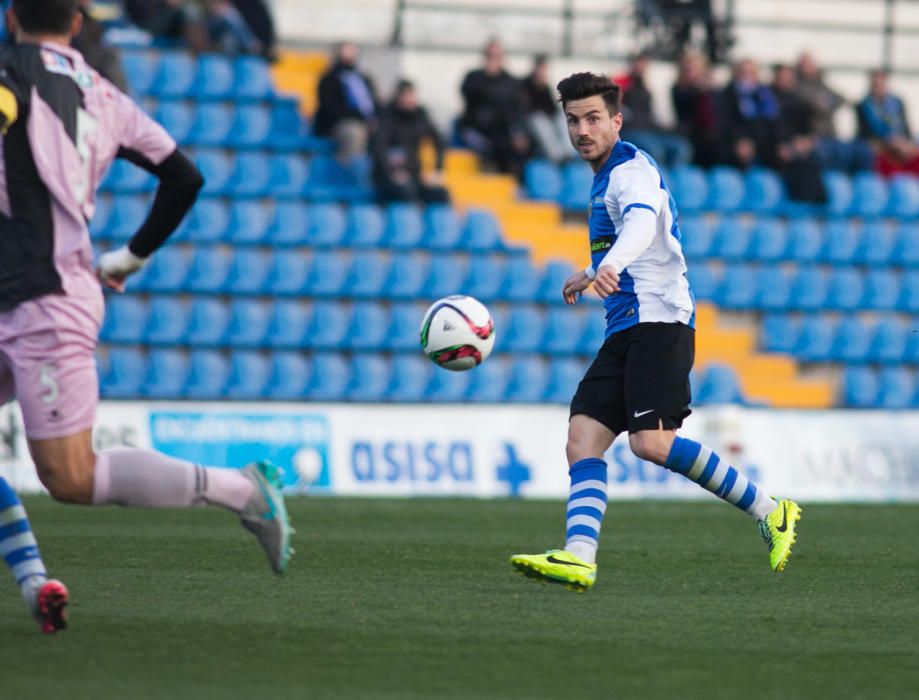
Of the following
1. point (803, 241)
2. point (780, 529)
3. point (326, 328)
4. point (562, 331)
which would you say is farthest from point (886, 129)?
point (780, 529)

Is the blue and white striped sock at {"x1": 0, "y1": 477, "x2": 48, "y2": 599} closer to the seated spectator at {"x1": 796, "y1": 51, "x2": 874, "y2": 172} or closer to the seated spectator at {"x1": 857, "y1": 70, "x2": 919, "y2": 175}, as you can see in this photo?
the seated spectator at {"x1": 796, "y1": 51, "x2": 874, "y2": 172}

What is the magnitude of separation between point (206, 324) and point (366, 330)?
1493 millimetres

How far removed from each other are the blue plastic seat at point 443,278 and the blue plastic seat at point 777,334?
139 inches

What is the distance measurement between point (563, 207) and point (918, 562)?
1020cm

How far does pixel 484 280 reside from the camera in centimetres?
1681

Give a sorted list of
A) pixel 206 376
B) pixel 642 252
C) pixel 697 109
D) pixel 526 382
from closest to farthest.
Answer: pixel 642 252, pixel 206 376, pixel 526 382, pixel 697 109

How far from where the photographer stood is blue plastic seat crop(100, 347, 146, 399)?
49.1 feet

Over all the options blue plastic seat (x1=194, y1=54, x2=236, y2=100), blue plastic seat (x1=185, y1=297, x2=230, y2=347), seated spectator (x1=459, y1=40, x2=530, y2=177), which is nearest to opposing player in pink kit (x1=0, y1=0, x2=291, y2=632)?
blue plastic seat (x1=185, y1=297, x2=230, y2=347)

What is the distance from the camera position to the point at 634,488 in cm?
1484

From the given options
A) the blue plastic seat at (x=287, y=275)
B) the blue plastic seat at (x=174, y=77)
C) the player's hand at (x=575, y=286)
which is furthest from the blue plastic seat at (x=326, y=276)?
the player's hand at (x=575, y=286)

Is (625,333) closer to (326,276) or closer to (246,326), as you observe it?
(246,326)

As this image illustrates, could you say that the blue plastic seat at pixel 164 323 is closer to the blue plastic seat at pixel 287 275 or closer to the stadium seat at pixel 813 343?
the blue plastic seat at pixel 287 275

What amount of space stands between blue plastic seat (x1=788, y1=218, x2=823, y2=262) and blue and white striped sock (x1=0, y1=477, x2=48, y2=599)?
46.1ft

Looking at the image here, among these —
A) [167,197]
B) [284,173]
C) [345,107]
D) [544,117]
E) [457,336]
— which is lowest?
[457,336]
